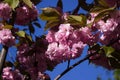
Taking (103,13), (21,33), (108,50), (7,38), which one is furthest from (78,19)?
(7,38)

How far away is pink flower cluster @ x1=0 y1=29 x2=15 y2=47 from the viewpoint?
257 centimetres

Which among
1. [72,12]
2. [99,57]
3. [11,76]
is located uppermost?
[72,12]

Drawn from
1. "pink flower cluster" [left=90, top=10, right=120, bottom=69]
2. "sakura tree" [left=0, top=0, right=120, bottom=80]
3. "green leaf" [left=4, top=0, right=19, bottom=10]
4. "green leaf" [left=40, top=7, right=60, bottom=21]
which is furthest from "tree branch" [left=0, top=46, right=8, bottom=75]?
"pink flower cluster" [left=90, top=10, right=120, bottom=69]

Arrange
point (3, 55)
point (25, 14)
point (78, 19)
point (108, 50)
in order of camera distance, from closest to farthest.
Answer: point (108, 50) → point (78, 19) → point (3, 55) → point (25, 14)

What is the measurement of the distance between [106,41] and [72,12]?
0.44 metres

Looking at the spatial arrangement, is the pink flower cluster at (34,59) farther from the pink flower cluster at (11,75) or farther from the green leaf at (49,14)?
the green leaf at (49,14)

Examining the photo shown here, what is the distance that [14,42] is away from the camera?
2.59 meters

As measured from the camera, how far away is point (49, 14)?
2289 millimetres

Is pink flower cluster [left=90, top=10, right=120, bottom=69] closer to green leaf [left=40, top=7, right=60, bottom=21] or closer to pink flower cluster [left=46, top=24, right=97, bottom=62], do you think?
pink flower cluster [left=46, top=24, right=97, bottom=62]

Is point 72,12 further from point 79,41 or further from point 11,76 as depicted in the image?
point 11,76

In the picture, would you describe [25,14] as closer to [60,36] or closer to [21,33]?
[21,33]

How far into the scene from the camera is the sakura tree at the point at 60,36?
7.39 ft

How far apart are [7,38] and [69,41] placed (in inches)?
19.8

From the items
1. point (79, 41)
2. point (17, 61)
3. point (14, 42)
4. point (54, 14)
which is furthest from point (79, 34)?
point (17, 61)
